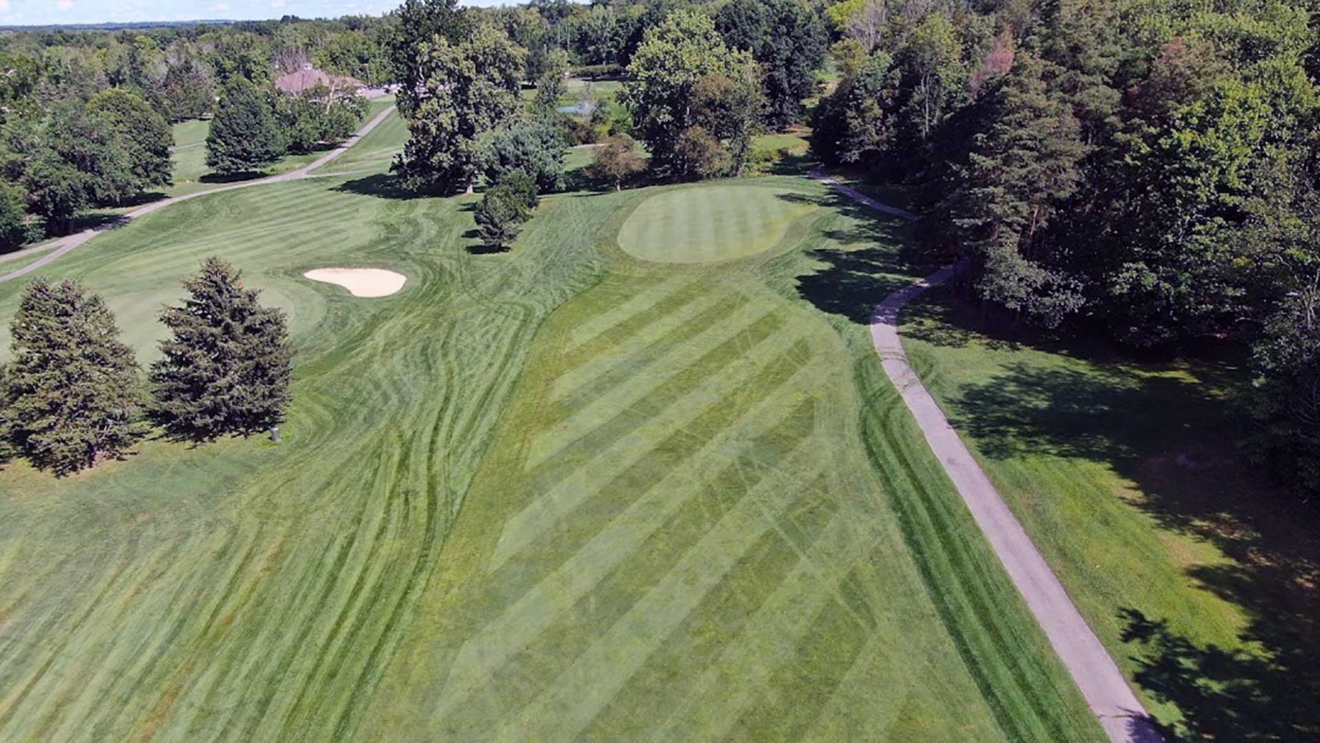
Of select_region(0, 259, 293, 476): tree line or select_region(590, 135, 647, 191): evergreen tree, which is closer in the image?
select_region(0, 259, 293, 476): tree line

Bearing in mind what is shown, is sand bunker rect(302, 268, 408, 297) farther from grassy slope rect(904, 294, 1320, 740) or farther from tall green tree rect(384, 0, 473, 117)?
grassy slope rect(904, 294, 1320, 740)

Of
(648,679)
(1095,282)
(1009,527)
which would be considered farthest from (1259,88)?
(648,679)

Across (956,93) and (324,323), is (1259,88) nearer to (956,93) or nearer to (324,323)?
(956,93)

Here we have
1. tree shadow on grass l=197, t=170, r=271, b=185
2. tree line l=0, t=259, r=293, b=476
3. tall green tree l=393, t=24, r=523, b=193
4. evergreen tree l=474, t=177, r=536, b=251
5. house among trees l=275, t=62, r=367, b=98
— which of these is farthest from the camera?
house among trees l=275, t=62, r=367, b=98

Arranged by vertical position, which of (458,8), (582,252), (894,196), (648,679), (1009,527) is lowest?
(648,679)

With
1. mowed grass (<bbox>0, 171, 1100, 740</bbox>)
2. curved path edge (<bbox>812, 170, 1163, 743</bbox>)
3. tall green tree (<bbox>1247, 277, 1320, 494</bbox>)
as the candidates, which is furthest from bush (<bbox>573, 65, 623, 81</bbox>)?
tall green tree (<bbox>1247, 277, 1320, 494</bbox>)

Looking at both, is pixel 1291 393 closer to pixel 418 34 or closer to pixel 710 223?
pixel 710 223
